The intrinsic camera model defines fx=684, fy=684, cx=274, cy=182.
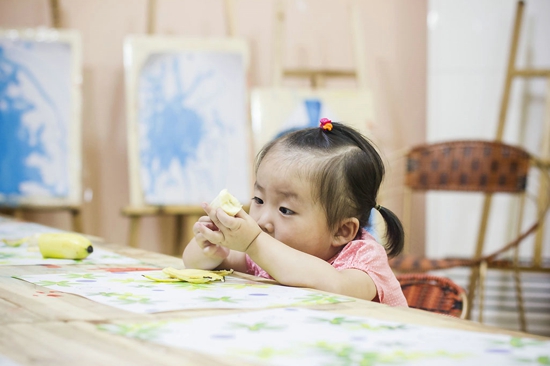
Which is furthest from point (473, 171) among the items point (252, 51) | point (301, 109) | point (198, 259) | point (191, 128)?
point (198, 259)

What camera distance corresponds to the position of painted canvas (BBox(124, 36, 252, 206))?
311 centimetres

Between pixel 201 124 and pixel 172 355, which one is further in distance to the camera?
pixel 201 124

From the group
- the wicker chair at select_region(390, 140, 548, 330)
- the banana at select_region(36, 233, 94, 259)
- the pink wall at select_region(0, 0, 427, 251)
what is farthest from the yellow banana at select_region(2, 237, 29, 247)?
the pink wall at select_region(0, 0, 427, 251)

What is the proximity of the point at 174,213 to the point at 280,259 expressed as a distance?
7.05 ft

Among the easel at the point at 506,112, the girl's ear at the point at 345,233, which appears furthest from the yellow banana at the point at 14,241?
the easel at the point at 506,112

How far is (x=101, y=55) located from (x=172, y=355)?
3154mm

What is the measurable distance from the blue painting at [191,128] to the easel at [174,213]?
41mm

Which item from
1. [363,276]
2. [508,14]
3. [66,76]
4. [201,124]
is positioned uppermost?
[508,14]

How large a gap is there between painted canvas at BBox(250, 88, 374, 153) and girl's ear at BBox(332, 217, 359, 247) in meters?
2.04

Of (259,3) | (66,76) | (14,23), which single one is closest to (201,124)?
(66,76)

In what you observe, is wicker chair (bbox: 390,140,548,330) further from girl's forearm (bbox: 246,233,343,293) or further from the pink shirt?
girl's forearm (bbox: 246,233,343,293)

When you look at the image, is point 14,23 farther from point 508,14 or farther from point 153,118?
point 508,14

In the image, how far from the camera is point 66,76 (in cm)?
314

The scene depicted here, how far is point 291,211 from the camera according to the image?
3.65 ft
